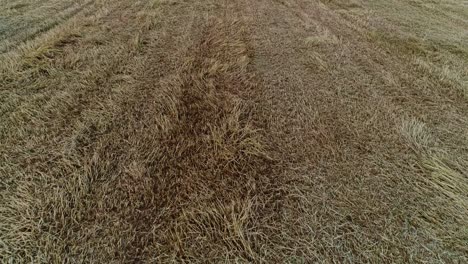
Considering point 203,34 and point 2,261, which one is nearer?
point 2,261

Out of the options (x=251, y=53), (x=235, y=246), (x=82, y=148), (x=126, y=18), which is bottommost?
(x=235, y=246)

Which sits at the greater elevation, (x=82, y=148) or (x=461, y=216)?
(x=82, y=148)

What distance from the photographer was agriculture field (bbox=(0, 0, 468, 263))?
1.70m

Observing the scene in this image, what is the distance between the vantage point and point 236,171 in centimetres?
217

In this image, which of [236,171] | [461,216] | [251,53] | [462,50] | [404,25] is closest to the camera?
[461,216]

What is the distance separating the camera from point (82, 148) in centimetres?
228

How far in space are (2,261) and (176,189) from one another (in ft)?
3.88

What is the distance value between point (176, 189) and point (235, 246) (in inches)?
27.0

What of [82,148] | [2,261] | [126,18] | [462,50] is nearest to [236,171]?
[82,148]

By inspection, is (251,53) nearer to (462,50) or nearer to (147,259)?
(147,259)

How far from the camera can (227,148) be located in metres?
2.35

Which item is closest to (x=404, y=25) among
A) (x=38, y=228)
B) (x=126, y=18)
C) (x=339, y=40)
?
(x=339, y=40)

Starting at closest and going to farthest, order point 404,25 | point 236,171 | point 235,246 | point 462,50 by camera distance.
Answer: point 235,246, point 236,171, point 462,50, point 404,25

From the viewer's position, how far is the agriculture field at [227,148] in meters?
1.70
